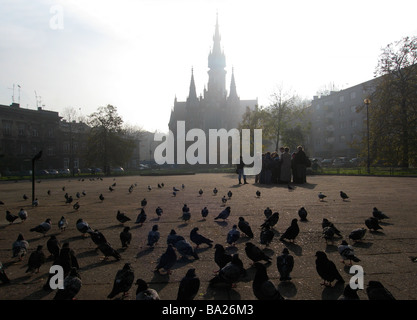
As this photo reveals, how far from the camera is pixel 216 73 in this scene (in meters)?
111

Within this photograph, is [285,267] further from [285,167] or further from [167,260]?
[285,167]

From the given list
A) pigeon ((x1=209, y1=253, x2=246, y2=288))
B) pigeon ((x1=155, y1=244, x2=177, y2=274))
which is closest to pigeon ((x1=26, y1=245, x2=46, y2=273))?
pigeon ((x1=155, y1=244, x2=177, y2=274))

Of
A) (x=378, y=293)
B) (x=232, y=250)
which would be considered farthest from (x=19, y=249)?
(x=378, y=293)

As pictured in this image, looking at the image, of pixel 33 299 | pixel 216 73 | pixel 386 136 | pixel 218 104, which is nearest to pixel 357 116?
pixel 386 136

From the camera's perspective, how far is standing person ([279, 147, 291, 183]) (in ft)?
62.6

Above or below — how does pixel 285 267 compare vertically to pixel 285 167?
below

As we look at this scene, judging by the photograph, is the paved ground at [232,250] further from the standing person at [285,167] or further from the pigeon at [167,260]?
the standing person at [285,167]

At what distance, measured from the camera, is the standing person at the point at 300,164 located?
19.0m

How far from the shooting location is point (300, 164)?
19.3 m

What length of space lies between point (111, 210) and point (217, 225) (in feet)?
15.5

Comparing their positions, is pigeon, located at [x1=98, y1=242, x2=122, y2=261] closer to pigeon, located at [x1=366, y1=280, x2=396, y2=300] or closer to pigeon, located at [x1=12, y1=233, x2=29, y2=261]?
pigeon, located at [x1=12, y1=233, x2=29, y2=261]

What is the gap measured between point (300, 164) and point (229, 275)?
16.7 m

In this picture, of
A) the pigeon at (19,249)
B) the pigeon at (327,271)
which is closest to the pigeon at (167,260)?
the pigeon at (327,271)
